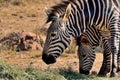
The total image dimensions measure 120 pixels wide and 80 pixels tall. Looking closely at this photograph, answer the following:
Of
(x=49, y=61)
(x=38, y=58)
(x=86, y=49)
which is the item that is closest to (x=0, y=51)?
(x=38, y=58)

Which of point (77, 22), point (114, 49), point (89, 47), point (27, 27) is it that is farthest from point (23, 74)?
point (27, 27)

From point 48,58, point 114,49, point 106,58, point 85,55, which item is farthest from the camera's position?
point 106,58

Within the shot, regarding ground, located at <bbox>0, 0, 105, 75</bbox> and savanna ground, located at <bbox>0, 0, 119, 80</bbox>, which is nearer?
savanna ground, located at <bbox>0, 0, 119, 80</bbox>

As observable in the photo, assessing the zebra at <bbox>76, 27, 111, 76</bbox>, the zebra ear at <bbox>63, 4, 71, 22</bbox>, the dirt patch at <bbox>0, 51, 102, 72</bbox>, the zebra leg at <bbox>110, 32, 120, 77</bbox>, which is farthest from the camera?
the dirt patch at <bbox>0, 51, 102, 72</bbox>

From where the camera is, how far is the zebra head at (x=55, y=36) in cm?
1030

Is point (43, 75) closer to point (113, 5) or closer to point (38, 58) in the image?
point (113, 5)

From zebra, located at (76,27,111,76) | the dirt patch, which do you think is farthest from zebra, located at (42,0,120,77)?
the dirt patch

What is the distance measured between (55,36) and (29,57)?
412cm

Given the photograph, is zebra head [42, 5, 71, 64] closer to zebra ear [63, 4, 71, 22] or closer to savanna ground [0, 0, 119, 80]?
zebra ear [63, 4, 71, 22]

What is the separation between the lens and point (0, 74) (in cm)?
921

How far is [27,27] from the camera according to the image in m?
19.7

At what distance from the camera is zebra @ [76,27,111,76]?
11711mm

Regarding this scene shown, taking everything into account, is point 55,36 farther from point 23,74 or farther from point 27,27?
point 27,27

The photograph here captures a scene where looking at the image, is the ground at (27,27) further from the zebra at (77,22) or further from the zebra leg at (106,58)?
the zebra at (77,22)
